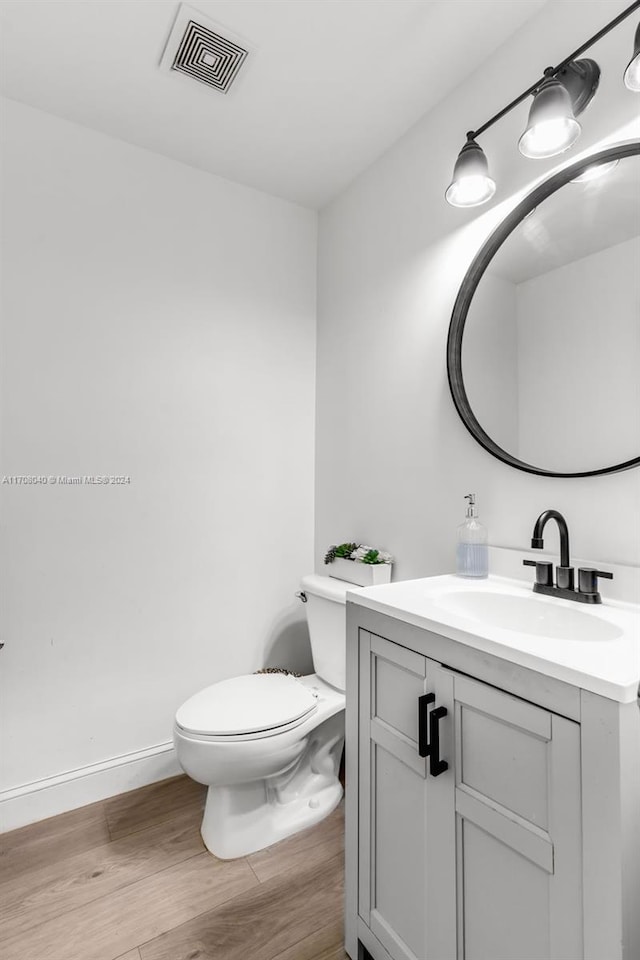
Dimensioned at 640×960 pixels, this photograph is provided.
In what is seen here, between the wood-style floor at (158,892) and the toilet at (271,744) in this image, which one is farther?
the toilet at (271,744)

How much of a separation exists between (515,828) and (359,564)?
3.52ft

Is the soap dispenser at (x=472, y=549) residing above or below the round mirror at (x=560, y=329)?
below

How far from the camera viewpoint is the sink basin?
1.04 metres

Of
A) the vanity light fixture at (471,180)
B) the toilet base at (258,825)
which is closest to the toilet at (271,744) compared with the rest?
the toilet base at (258,825)

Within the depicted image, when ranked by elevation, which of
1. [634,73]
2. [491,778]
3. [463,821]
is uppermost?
[634,73]

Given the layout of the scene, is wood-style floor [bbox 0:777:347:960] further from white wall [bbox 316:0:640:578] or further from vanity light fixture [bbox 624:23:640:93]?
vanity light fixture [bbox 624:23:640:93]

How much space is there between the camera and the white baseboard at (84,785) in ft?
5.25

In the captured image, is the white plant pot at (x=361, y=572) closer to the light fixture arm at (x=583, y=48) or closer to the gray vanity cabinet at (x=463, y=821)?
the gray vanity cabinet at (x=463, y=821)

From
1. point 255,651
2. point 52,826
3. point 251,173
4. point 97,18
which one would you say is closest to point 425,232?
point 251,173

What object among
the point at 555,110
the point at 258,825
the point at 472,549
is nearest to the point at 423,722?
the point at 472,549

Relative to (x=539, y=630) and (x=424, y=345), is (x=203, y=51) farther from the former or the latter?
(x=539, y=630)

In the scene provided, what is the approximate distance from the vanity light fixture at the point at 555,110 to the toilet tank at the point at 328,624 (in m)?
1.35

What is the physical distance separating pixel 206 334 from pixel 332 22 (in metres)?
1.07

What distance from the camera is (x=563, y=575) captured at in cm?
115
